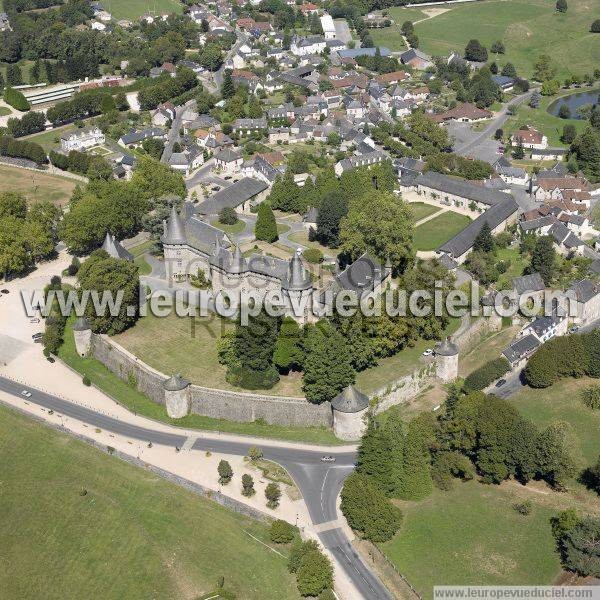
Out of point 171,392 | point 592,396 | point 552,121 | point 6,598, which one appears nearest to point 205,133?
point 552,121

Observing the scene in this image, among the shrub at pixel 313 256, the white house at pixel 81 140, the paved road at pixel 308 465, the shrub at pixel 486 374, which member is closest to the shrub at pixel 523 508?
the paved road at pixel 308 465

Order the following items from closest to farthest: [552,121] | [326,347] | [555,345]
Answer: [326,347], [555,345], [552,121]

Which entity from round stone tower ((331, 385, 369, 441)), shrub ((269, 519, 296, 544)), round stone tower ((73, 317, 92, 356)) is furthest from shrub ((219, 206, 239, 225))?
shrub ((269, 519, 296, 544))

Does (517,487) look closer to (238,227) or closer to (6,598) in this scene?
(6,598)

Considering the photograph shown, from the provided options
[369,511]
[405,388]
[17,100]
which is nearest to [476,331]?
[405,388]

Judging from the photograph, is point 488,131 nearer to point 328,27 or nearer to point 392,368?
point 328,27

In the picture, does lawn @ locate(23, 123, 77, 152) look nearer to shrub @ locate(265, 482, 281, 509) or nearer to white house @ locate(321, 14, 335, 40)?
white house @ locate(321, 14, 335, 40)
